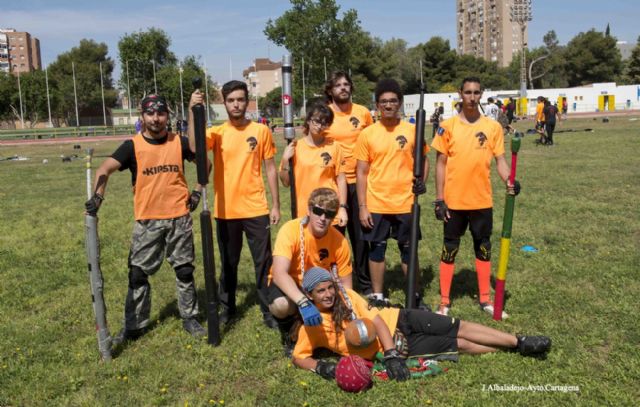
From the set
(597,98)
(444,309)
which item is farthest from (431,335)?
(597,98)

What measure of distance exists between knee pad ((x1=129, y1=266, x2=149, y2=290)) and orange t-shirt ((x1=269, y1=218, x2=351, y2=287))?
1.29 meters

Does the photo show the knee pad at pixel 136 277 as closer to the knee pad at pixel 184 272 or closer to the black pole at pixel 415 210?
the knee pad at pixel 184 272

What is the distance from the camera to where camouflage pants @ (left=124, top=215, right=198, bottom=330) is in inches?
198

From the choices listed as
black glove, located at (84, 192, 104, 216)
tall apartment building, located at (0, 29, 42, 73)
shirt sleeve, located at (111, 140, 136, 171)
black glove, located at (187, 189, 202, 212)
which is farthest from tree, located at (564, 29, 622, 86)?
tall apartment building, located at (0, 29, 42, 73)

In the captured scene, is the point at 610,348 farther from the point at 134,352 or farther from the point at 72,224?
the point at 72,224

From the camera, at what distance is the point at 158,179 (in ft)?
16.3

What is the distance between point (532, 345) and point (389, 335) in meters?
1.18

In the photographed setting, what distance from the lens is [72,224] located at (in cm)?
1070

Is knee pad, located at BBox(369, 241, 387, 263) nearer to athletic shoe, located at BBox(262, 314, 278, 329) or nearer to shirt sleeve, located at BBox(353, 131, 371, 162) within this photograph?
shirt sleeve, located at BBox(353, 131, 371, 162)

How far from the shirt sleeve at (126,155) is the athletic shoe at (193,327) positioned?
1647mm

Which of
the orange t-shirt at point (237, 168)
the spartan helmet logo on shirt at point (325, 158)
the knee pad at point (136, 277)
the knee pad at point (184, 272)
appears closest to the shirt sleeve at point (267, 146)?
the orange t-shirt at point (237, 168)

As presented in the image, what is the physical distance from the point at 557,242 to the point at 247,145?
5199 millimetres

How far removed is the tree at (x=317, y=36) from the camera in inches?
3164

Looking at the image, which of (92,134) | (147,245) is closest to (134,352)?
(147,245)
